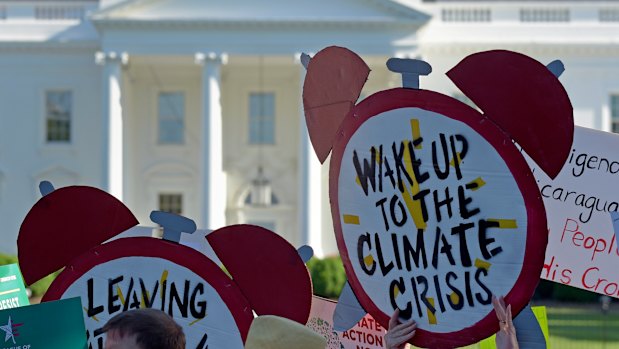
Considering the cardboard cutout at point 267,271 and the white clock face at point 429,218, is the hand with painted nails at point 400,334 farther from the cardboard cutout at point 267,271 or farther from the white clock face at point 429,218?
the cardboard cutout at point 267,271

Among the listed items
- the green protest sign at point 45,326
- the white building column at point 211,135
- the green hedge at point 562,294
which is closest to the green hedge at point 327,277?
the white building column at point 211,135

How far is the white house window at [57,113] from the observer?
1287 inches

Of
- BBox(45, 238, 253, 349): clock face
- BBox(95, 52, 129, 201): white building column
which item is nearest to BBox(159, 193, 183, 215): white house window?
BBox(95, 52, 129, 201): white building column

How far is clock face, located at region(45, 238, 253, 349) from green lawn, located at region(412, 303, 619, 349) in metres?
6.95

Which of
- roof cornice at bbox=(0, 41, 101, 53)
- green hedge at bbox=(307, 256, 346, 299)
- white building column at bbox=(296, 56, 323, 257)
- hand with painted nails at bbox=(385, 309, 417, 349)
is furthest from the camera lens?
roof cornice at bbox=(0, 41, 101, 53)

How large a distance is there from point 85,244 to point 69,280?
17cm

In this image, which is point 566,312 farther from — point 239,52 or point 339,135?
point 339,135

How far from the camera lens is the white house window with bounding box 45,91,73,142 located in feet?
107

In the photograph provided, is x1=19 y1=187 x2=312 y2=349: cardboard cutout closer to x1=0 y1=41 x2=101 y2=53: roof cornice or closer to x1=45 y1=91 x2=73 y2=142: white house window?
x1=0 y1=41 x2=101 y2=53: roof cornice

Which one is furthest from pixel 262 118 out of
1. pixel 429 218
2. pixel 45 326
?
pixel 429 218

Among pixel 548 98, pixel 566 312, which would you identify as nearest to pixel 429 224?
pixel 548 98

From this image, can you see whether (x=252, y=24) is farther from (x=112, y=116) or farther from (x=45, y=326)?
(x=45, y=326)

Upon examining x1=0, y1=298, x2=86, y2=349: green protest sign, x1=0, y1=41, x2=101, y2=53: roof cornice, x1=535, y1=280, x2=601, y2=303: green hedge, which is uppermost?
x1=0, y1=41, x2=101, y2=53: roof cornice

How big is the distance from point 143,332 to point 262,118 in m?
30.2
